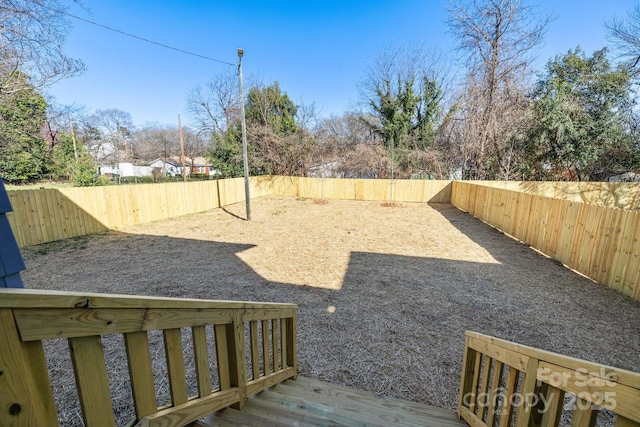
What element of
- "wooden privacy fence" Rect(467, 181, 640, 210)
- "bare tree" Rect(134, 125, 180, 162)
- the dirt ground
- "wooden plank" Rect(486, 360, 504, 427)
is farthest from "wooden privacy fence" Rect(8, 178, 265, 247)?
"bare tree" Rect(134, 125, 180, 162)

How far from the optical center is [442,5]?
541 inches

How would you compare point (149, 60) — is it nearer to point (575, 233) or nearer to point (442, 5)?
point (442, 5)

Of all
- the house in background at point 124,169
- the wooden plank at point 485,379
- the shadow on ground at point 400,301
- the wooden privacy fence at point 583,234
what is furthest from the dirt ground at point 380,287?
the house in background at point 124,169

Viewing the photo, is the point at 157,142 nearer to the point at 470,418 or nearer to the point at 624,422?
the point at 470,418

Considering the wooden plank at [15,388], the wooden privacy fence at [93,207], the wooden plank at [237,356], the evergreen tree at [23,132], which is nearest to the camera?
the wooden plank at [15,388]

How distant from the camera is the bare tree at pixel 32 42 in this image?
6.36 m

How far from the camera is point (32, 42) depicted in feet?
22.6

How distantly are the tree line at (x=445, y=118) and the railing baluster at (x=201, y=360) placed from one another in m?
10.4

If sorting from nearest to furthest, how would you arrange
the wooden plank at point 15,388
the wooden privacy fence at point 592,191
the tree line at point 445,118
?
the wooden plank at point 15,388
the wooden privacy fence at point 592,191
the tree line at point 445,118

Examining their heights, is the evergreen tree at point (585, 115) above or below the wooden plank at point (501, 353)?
above

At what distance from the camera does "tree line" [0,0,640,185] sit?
12.0 m

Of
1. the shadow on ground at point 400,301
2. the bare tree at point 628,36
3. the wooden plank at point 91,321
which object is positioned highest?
the bare tree at point 628,36

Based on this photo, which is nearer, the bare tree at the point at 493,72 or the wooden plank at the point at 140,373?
the wooden plank at the point at 140,373

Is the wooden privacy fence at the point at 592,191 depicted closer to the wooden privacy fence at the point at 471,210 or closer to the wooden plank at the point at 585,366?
the wooden privacy fence at the point at 471,210
